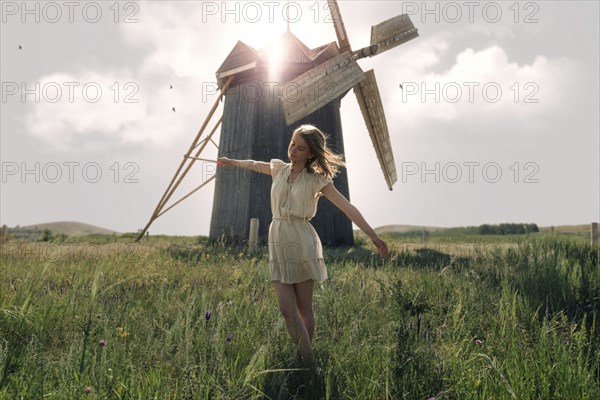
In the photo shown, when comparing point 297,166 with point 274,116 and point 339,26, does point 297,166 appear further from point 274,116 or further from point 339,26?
point 339,26

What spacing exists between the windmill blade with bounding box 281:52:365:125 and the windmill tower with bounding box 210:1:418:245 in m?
0.03

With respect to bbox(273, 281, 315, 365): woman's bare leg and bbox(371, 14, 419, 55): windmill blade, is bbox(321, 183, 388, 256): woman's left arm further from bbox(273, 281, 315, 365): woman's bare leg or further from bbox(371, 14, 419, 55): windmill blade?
bbox(371, 14, 419, 55): windmill blade

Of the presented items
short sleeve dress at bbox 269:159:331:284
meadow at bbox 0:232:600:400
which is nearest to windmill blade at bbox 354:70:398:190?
meadow at bbox 0:232:600:400

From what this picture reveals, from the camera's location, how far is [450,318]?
398cm

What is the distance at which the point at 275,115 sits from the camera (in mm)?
11742

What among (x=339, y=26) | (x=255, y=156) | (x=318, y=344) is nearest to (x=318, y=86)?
(x=339, y=26)

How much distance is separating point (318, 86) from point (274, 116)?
1.83m

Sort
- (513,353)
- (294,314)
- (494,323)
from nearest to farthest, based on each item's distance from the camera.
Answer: (513,353) → (294,314) → (494,323)

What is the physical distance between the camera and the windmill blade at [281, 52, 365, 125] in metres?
9.67

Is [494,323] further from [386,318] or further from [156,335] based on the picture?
[156,335]

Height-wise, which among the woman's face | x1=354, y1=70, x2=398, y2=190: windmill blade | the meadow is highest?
x1=354, y1=70, x2=398, y2=190: windmill blade

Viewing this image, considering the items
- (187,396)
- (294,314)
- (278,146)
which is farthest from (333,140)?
(187,396)

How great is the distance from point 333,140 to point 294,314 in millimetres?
9527

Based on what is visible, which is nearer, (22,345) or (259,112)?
(22,345)
